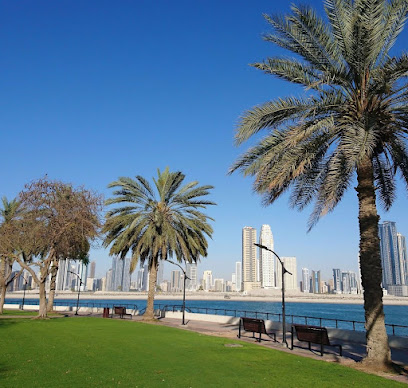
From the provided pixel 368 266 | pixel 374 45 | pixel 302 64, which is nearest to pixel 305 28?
pixel 302 64

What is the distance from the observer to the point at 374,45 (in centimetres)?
1102

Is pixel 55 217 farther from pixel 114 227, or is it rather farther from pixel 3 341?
pixel 3 341

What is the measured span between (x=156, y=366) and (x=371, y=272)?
23.5ft

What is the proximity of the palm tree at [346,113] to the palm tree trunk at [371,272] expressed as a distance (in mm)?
29

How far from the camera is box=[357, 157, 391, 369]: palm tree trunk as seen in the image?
11148 mm

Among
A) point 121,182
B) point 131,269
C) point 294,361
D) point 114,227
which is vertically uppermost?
point 121,182

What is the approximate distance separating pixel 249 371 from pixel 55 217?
19.4 meters

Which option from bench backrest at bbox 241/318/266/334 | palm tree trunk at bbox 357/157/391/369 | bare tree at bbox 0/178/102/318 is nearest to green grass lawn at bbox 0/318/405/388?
palm tree trunk at bbox 357/157/391/369

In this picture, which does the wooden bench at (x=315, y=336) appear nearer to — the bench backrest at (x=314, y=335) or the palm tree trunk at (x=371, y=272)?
the bench backrest at (x=314, y=335)

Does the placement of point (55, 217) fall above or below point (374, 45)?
below

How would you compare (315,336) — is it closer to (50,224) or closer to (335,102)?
(335,102)

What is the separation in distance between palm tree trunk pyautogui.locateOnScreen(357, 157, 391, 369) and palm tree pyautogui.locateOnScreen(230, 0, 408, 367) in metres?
0.03

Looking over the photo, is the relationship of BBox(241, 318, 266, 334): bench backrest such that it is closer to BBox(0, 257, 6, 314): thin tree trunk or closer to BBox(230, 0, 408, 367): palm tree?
BBox(230, 0, 408, 367): palm tree

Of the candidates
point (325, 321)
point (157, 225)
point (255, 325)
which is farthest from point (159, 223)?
point (325, 321)
